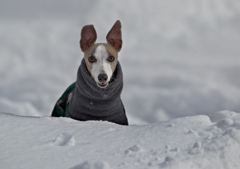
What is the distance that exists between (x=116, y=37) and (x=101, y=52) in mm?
Result: 410

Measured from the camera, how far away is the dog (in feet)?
14.2

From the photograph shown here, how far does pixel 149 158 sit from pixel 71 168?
602mm

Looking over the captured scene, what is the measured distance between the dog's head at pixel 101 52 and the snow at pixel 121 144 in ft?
2.85

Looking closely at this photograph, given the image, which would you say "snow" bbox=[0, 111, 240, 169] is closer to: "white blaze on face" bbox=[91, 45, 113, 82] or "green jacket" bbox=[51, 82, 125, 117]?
"white blaze on face" bbox=[91, 45, 113, 82]

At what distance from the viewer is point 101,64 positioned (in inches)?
166

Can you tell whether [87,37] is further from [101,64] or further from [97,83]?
[97,83]

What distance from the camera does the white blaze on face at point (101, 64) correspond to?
4168mm

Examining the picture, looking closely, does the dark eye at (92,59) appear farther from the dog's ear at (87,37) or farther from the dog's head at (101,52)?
the dog's ear at (87,37)

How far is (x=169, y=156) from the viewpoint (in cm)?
253

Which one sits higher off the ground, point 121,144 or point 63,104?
point 63,104

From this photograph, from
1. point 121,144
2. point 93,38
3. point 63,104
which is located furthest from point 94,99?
point 121,144

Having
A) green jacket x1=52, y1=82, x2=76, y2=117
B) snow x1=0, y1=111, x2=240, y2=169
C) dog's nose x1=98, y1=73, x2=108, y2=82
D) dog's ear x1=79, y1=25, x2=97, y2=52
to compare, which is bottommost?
snow x1=0, y1=111, x2=240, y2=169

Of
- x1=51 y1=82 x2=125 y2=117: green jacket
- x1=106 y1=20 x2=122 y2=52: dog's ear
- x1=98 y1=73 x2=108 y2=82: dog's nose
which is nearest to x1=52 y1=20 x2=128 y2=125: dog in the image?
x1=106 y1=20 x2=122 y2=52: dog's ear

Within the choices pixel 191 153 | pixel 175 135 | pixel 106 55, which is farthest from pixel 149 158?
pixel 106 55
